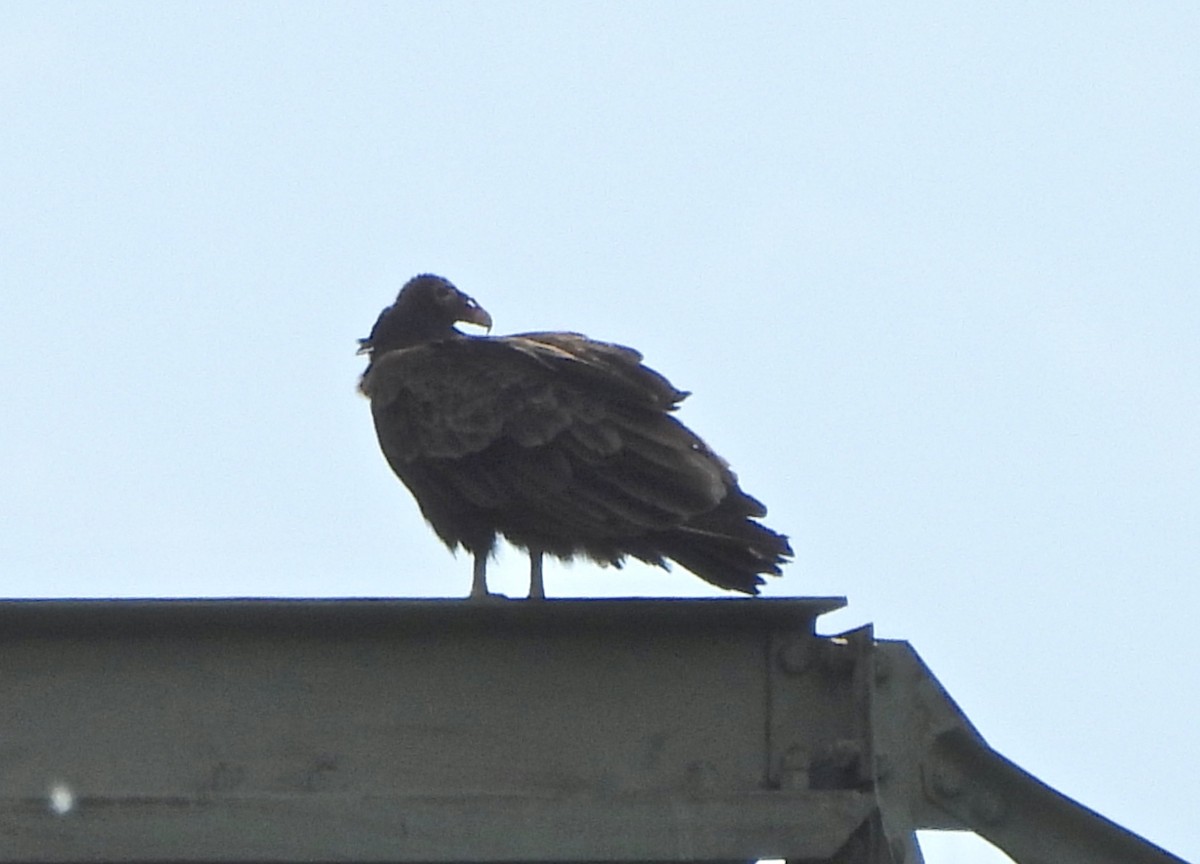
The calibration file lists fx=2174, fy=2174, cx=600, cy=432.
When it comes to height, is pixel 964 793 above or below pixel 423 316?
below

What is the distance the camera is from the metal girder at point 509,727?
157 inches

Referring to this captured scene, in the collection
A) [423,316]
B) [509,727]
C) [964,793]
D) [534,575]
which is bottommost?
[964,793]

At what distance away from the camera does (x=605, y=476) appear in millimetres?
6223

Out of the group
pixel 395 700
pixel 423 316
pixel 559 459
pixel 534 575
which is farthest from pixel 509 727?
pixel 423 316

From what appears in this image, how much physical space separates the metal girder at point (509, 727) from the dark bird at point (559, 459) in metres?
1.62

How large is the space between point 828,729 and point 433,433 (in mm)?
3109

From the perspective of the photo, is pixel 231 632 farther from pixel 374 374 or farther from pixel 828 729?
pixel 374 374

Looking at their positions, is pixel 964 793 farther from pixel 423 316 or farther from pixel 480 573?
pixel 423 316

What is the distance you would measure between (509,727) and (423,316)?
4682mm

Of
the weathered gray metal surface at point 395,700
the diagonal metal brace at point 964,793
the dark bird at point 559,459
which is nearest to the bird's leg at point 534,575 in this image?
the dark bird at point 559,459

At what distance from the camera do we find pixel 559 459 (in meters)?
6.44

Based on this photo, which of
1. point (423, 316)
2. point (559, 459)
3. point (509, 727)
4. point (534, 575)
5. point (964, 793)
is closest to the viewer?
point (964, 793)

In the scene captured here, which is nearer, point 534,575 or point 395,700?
point 395,700

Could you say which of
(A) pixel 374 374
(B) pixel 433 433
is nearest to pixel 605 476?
(B) pixel 433 433
